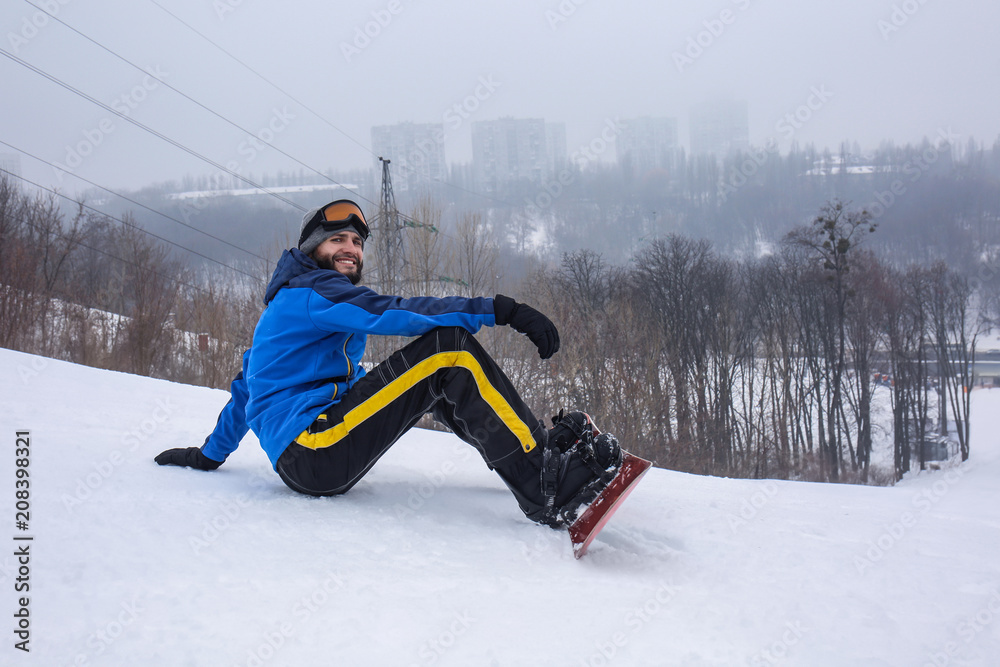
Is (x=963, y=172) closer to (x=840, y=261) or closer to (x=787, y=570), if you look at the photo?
(x=840, y=261)

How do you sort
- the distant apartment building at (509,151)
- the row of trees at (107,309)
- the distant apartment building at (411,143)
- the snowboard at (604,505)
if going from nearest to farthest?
1. the snowboard at (604,505)
2. the row of trees at (107,309)
3. the distant apartment building at (411,143)
4. the distant apartment building at (509,151)

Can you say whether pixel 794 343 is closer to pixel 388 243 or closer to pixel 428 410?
pixel 388 243

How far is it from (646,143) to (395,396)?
98.5m

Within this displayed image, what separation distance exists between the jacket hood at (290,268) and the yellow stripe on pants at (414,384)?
18.8 inches

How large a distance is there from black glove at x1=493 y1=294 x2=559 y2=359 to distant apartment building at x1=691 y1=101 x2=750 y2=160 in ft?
310

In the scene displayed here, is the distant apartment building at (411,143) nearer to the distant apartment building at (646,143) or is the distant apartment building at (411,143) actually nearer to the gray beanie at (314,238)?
the distant apartment building at (646,143)

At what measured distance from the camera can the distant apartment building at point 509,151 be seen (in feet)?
233

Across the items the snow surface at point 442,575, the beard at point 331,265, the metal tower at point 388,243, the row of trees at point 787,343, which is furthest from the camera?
the row of trees at point 787,343

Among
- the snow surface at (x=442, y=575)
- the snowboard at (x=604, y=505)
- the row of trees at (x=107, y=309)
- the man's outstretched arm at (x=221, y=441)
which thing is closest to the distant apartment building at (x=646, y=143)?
the row of trees at (x=107, y=309)

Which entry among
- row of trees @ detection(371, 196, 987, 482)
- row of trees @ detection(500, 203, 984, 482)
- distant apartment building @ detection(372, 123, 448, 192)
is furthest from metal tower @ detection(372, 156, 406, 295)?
distant apartment building @ detection(372, 123, 448, 192)

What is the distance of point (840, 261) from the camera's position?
2909 cm

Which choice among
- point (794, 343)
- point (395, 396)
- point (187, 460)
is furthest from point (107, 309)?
point (794, 343)

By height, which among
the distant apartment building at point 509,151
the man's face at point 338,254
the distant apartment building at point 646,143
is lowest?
the man's face at point 338,254

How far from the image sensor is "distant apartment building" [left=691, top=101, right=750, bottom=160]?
89000 millimetres
